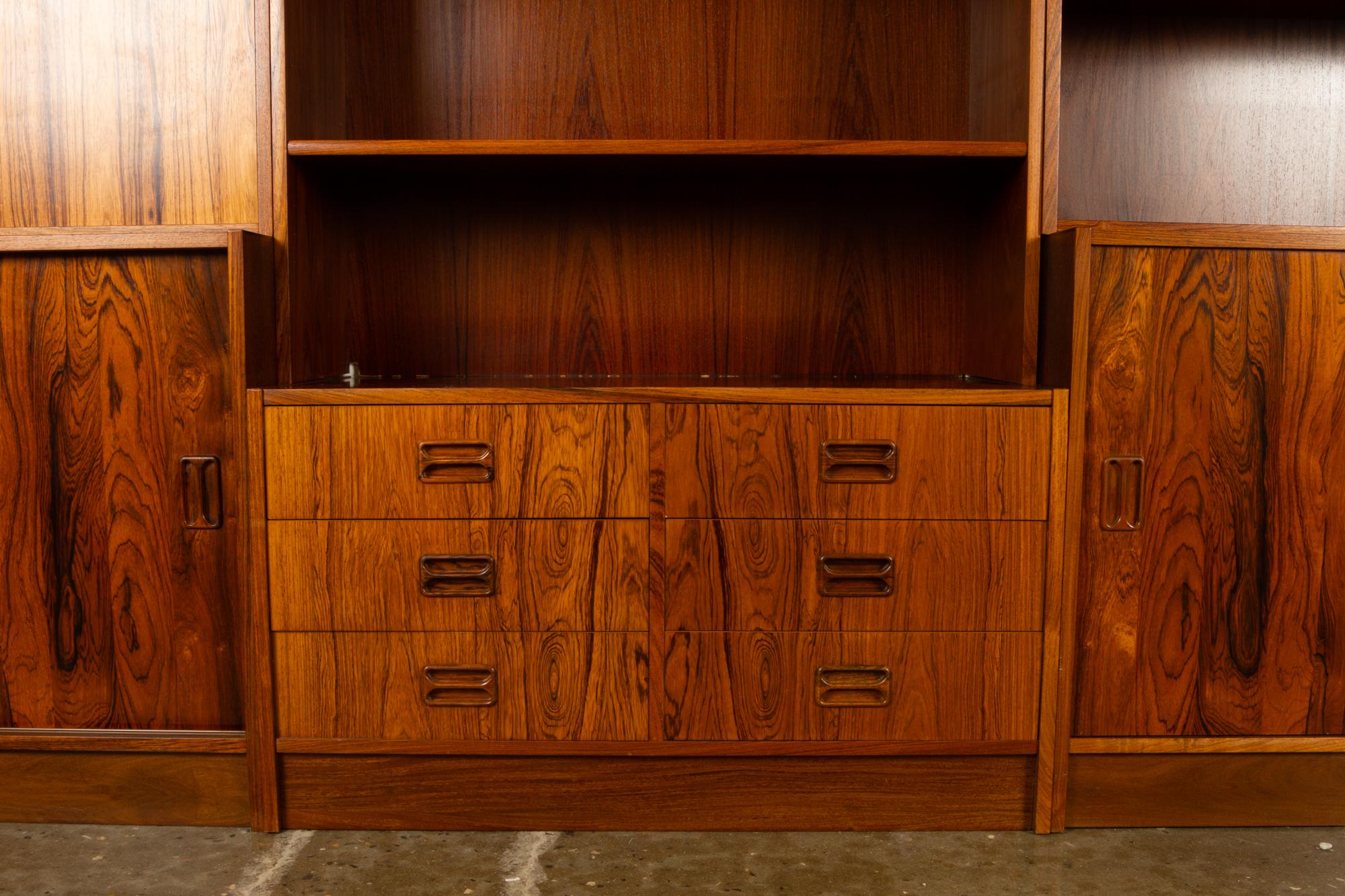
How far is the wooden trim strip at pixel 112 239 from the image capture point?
68.2 inches

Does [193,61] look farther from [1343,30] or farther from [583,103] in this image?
[1343,30]

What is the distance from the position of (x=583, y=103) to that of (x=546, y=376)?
0.60 m

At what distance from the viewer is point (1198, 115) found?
225 centimetres

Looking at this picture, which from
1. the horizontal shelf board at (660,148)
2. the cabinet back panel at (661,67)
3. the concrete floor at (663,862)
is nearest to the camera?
the concrete floor at (663,862)

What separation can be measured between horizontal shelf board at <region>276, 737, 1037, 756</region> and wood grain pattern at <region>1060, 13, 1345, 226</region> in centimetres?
123

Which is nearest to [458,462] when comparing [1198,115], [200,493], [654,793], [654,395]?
[654,395]

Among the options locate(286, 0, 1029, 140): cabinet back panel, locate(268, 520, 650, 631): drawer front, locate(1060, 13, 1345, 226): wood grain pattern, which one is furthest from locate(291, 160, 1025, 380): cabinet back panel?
locate(268, 520, 650, 631): drawer front

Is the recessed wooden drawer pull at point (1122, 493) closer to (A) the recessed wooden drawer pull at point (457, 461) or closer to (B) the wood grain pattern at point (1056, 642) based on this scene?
(B) the wood grain pattern at point (1056, 642)

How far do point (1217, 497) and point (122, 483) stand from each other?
1.92m

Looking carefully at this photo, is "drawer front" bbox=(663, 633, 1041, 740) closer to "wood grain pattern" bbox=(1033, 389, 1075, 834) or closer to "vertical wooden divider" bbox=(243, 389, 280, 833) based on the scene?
"wood grain pattern" bbox=(1033, 389, 1075, 834)

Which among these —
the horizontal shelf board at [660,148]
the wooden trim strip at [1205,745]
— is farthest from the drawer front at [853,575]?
the horizontal shelf board at [660,148]

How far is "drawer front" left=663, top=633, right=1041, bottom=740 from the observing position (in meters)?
1.79

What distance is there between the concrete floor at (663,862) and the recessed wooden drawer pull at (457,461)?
0.64m

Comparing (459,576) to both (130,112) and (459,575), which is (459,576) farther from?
(130,112)
